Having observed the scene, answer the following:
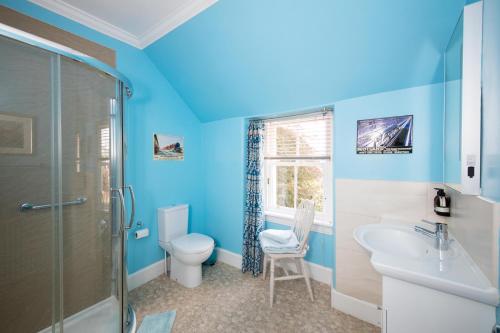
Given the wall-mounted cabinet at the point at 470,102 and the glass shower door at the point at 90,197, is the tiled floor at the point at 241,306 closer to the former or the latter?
the glass shower door at the point at 90,197

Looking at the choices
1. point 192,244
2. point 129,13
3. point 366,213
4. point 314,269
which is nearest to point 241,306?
point 192,244

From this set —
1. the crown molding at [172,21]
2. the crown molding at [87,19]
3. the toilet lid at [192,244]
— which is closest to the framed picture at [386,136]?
the crown molding at [172,21]

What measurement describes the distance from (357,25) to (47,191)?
7.92 feet

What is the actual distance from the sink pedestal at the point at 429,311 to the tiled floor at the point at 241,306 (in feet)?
2.82

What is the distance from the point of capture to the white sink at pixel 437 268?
827mm

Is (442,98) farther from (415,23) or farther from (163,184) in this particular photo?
(163,184)

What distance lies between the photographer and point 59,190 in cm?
130

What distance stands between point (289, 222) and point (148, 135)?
202 cm

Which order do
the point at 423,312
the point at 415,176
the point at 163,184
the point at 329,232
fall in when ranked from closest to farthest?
the point at 423,312 → the point at 415,176 → the point at 329,232 → the point at 163,184

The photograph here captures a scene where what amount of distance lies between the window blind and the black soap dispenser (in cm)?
101

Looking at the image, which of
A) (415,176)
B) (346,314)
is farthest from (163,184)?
(415,176)

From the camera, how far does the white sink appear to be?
827mm

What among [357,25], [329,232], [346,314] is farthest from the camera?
[329,232]

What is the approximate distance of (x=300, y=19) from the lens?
148 centimetres
